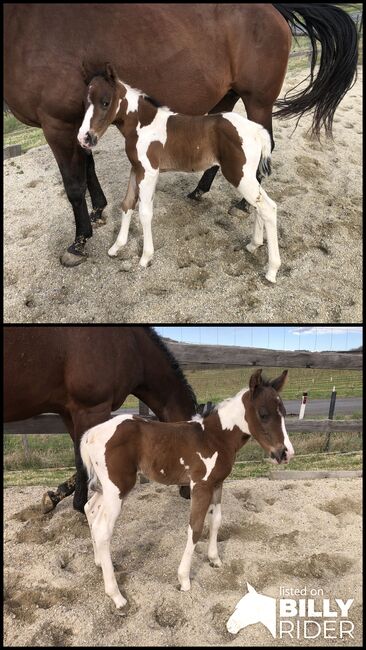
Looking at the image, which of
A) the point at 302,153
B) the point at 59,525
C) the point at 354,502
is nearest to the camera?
the point at 59,525

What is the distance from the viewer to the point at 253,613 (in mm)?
2297

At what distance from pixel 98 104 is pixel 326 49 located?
9.16 feet

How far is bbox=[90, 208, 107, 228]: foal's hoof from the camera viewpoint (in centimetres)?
434

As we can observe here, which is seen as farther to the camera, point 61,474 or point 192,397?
point 61,474

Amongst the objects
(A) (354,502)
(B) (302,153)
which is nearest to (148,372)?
(A) (354,502)

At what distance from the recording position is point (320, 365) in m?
3.83

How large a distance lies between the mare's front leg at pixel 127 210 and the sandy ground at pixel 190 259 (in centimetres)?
11

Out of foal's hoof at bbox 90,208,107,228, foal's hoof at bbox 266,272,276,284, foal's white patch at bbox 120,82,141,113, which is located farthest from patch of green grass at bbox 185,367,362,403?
foal's white patch at bbox 120,82,141,113

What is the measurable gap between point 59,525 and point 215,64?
154 inches

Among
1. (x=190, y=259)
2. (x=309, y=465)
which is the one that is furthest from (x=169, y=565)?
(x=190, y=259)

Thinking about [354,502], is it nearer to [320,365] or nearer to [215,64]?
[320,365]

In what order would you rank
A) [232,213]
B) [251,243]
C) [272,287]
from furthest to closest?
[232,213] → [251,243] → [272,287]

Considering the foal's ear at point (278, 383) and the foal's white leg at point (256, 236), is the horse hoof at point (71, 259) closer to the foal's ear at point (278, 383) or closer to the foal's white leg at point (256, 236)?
the foal's white leg at point (256, 236)

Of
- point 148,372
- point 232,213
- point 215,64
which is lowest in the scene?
point 148,372
